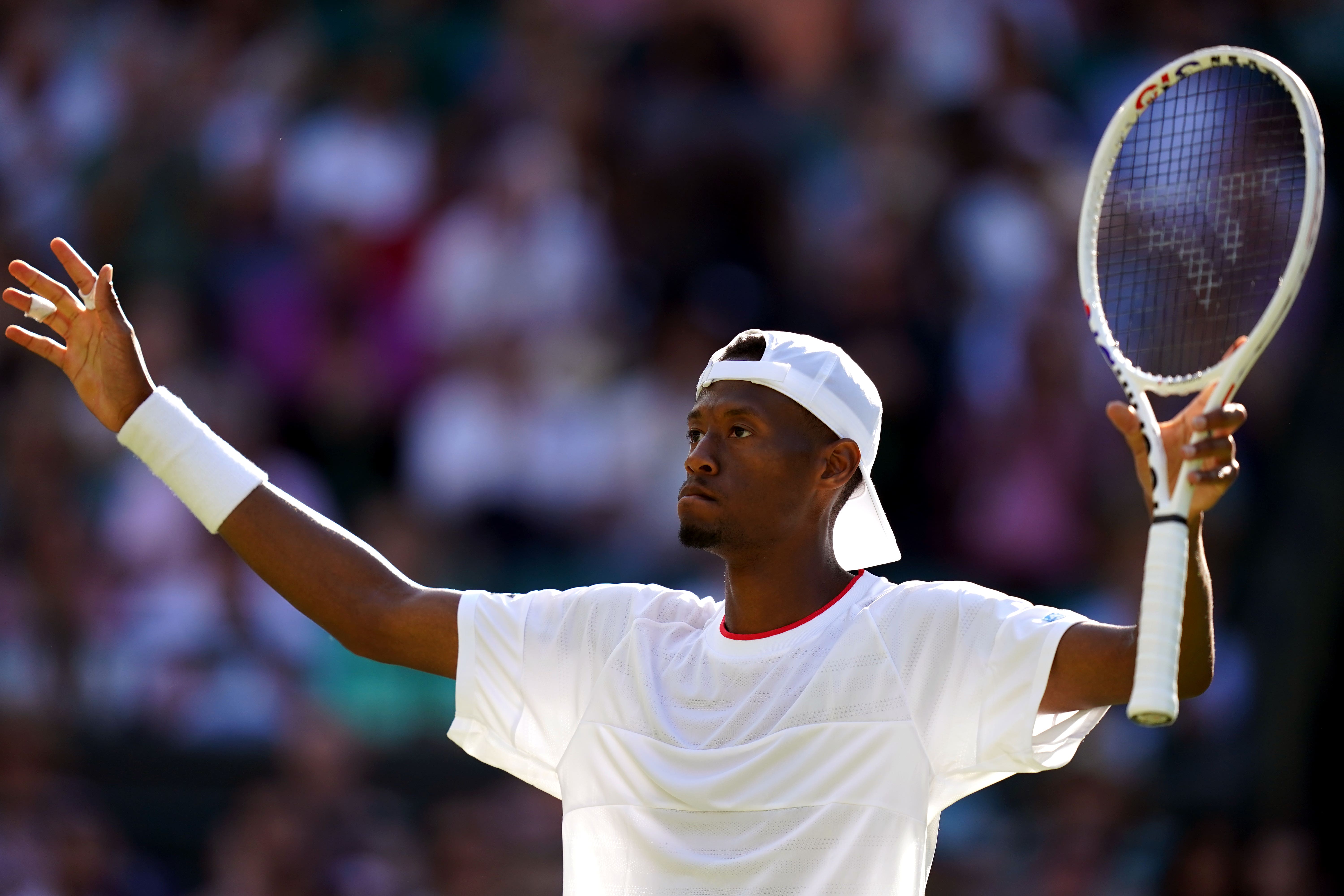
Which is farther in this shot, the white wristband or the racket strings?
the racket strings

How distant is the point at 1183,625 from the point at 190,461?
2.00 metres

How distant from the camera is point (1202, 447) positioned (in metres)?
3.08

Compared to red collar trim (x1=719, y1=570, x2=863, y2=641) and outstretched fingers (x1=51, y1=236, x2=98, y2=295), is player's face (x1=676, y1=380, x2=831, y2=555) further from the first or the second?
outstretched fingers (x1=51, y1=236, x2=98, y2=295)

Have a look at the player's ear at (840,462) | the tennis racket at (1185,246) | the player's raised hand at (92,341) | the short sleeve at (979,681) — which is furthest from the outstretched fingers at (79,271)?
the tennis racket at (1185,246)

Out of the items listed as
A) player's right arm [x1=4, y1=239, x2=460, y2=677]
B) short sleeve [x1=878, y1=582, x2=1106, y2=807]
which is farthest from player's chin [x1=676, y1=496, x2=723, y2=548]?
player's right arm [x1=4, y1=239, x2=460, y2=677]

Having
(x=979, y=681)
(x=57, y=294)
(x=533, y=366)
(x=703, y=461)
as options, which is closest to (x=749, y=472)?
(x=703, y=461)

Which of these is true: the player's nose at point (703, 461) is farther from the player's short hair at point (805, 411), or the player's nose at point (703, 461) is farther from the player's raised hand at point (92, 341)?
the player's raised hand at point (92, 341)

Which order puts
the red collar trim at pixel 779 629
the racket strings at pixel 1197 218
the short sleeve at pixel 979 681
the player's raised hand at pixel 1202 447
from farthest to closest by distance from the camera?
the racket strings at pixel 1197 218, the red collar trim at pixel 779 629, the short sleeve at pixel 979 681, the player's raised hand at pixel 1202 447

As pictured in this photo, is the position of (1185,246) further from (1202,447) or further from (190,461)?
(190,461)

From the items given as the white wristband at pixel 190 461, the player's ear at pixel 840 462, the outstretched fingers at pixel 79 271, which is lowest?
the white wristband at pixel 190 461

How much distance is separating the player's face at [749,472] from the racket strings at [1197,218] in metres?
1.84

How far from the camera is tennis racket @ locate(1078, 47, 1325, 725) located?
10.1 feet

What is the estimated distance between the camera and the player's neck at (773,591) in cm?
374

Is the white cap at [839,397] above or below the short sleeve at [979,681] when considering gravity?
above
